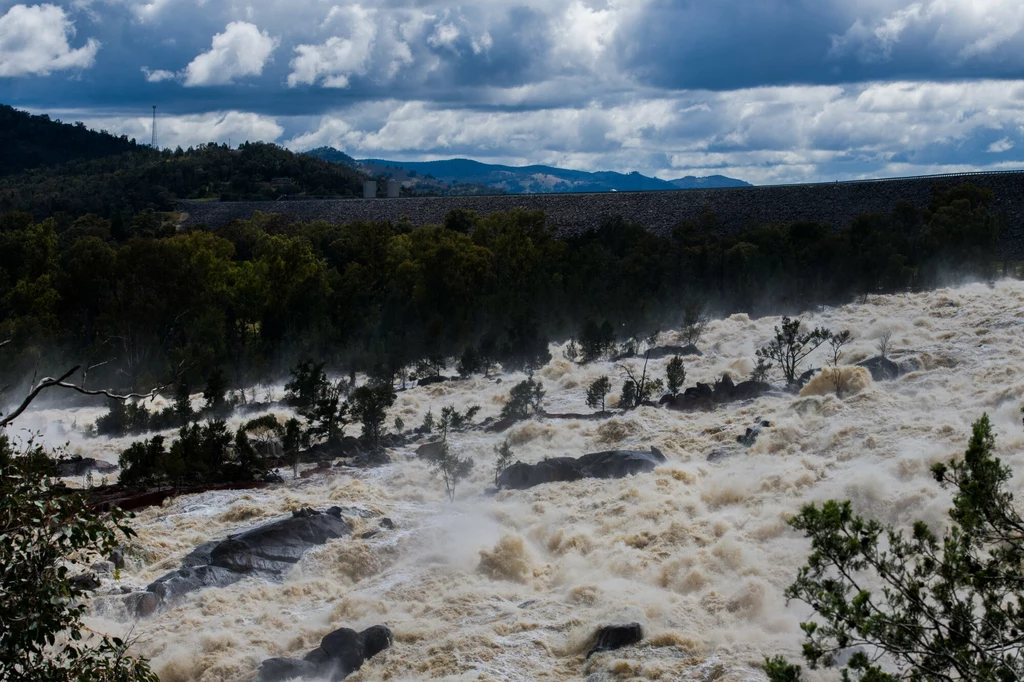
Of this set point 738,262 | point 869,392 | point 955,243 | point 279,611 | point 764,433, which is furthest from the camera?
point 738,262

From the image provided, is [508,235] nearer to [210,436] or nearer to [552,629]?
[210,436]

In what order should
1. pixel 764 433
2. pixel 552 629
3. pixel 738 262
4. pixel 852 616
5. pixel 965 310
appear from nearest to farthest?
1. pixel 852 616
2. pixel 552 629
3. pixel 764 433
4. pixel 965 310
5. pixel 738 262

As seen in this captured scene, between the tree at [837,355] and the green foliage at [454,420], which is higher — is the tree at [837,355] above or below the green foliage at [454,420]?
above

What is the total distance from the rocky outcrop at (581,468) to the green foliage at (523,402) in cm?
553

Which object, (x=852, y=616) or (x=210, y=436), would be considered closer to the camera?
(x=852, y=616)

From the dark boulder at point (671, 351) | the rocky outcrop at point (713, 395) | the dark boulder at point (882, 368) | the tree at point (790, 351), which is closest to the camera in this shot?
the dark boulder at point (882, 368)

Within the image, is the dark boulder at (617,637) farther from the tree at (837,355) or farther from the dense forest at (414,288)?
the dense forest at (414,288)

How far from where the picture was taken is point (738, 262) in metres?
45.8

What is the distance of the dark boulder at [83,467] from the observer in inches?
917

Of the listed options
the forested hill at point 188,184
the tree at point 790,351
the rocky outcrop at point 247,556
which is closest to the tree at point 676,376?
the tree at point 790,351

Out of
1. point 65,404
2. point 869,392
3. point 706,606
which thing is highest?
point 869,392

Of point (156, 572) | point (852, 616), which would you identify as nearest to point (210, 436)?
point (156, 572)

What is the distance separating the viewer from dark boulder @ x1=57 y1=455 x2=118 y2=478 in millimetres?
23281

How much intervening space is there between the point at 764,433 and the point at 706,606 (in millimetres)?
8440
